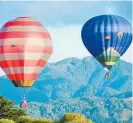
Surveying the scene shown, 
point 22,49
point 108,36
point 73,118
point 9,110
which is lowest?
point 73,118

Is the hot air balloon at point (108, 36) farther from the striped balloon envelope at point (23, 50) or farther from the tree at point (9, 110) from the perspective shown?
the tree at point (9, 110)

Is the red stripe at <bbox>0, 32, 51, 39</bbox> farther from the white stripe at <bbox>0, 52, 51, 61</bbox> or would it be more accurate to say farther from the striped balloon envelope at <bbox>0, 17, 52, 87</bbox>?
the white stripe at <bbox>0, 52, 51, 61</bbox>

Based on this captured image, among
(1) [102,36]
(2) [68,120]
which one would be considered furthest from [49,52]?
(1) [102,36]

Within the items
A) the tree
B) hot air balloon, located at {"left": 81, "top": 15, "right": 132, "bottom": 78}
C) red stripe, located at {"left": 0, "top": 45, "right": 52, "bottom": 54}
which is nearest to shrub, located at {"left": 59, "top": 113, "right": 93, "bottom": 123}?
the tree

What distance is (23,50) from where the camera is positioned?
80.6 m

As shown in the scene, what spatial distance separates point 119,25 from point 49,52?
1283 inches

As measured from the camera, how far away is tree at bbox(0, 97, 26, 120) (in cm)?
7306

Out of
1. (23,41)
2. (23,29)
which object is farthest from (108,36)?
(23,41)

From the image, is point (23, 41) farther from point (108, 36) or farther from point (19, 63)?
point (108, 36)

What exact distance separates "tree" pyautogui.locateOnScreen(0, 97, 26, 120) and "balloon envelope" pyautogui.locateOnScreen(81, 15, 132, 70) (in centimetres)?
4271

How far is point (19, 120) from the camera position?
7325 cm

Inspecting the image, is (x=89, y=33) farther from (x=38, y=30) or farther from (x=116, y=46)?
(x=38, y=30)

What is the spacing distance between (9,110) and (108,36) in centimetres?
4403

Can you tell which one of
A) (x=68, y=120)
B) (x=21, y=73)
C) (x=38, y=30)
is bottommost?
(x=68, y=120)
